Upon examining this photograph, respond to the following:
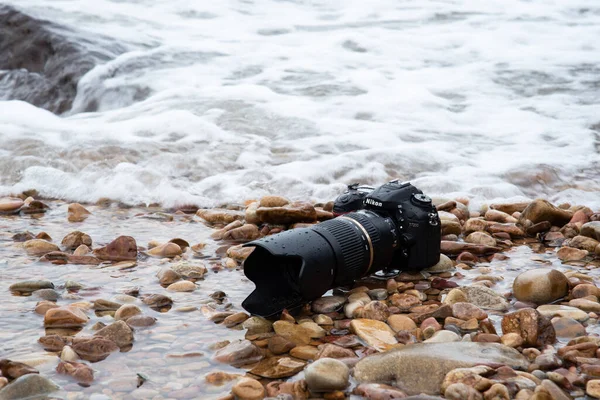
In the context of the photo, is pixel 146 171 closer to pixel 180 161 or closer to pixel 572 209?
pixel 180 161

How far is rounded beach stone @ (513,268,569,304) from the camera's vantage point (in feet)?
10.3

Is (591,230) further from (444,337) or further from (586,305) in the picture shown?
(444,337)

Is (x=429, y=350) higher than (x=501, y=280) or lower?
higher

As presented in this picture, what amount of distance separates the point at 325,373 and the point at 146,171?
3548 millimetres

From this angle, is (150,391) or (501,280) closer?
(150,391)

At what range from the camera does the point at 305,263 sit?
2.87m

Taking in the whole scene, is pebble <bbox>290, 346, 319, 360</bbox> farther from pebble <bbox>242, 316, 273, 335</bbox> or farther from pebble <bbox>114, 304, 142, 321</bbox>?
pebble <bbox>114, 304, 142, 321</bbox>

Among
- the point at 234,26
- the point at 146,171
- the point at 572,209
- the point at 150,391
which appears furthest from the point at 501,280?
the point at 234,26

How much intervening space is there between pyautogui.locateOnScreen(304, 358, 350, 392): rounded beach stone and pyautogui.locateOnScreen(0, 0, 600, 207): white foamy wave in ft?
9.43

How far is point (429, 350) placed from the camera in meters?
2.49

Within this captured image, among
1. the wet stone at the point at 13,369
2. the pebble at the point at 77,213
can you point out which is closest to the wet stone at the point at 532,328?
the wet stone at the point at 13,369

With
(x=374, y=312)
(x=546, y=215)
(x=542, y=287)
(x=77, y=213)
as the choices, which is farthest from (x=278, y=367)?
(x=77, y=213)

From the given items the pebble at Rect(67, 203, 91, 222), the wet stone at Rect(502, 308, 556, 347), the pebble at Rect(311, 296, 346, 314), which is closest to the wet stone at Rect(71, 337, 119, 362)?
the pebble at Rect(311, 296, 346, 314)

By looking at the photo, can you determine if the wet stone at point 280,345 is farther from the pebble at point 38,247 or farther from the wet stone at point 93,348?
the pebble at point 38,247
